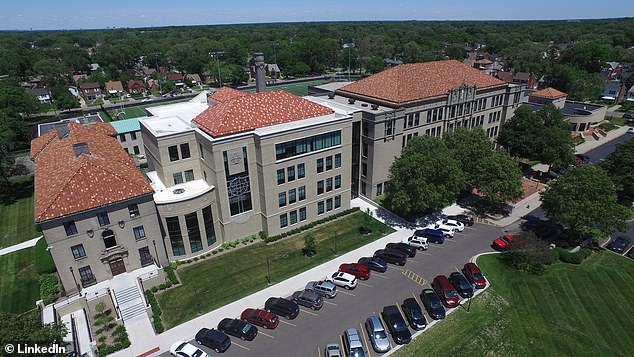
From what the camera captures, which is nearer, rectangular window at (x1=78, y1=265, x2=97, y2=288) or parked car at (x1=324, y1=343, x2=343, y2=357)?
parked car at (x1=324, y1=343, x2=343, y2=357)

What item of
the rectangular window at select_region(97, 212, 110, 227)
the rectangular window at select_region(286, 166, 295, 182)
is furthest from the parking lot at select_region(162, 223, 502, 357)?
the rectangular window at select_region(97, 212, 110, 227)

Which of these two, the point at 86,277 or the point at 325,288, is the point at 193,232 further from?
the point at 325,288

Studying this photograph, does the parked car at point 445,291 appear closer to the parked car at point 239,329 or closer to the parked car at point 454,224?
the parked car at point 454,224

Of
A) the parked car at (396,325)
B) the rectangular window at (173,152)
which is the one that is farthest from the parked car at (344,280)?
the rectangular window at (173,152)

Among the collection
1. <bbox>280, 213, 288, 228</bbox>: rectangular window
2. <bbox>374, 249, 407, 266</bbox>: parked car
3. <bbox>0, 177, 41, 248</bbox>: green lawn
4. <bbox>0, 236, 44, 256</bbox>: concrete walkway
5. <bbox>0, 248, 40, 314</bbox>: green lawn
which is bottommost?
<bbox>0, 248, 40, 314</bbox>: green lawn

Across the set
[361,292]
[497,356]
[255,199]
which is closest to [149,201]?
Result: [255,199]

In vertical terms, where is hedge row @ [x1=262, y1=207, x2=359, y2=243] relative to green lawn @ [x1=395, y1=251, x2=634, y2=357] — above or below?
above

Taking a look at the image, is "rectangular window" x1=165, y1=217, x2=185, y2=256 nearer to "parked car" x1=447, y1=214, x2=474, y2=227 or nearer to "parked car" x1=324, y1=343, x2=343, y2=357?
"parked car" x1=324, y1=343, x2=343, y2=357

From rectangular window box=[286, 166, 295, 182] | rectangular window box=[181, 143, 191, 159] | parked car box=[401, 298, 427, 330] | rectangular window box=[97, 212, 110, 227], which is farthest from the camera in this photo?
rectangular window box=[286, 166, 295, 182]
